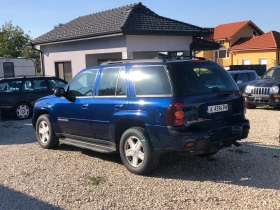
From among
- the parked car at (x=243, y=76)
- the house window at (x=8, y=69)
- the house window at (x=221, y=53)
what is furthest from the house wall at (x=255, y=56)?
the house window at (x=8, y=69)

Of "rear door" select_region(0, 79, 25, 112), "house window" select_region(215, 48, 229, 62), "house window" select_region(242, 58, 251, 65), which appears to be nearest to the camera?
"rear door" select_region(0, 79, 25, 112)

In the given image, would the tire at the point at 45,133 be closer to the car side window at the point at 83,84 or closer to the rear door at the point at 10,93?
the car side window at the point at 83,84

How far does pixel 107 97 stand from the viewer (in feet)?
20.2

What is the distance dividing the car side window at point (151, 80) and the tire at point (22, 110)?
302 inches

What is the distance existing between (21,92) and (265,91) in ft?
28.2

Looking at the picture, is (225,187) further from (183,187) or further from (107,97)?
(107,97)

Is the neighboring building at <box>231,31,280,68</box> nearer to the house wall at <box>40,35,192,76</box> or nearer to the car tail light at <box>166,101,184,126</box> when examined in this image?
the house wall at <box>40,35,192,76</box>

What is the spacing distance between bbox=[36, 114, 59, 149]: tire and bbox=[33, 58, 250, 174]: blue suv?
3.20ft

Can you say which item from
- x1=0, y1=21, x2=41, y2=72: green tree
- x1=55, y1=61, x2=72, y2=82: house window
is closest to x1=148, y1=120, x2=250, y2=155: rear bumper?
x1=55, y1=61, x2=72, y2=82: house window

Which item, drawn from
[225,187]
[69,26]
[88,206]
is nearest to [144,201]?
[88,206]

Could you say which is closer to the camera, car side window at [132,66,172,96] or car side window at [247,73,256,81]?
car side window at [132,66,172,96]

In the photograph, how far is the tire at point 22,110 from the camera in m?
12.4

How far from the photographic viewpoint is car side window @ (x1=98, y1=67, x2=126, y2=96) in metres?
6.00

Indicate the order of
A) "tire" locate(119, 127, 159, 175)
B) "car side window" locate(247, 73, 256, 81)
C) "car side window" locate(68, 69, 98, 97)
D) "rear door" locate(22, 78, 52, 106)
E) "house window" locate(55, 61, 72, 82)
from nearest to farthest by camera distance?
"tire" locate(119, 127, 159, 175)
"car side window" locate(68, 69, 98, 97)
"rear door" locate(22, 78, 52, 106)
"car side window" locate(247, 73, 256, 81)
"house window" locate(55, 61, 72, 82)
